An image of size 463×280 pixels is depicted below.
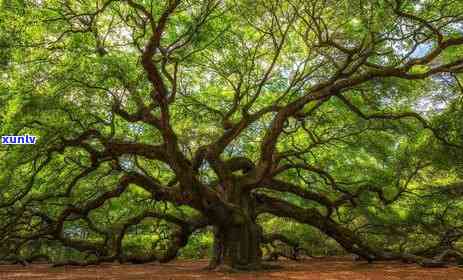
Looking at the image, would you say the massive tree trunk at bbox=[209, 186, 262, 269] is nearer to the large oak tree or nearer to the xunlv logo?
the large oak tree

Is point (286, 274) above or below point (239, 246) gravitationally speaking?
below

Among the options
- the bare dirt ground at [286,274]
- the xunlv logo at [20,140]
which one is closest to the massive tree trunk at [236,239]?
the bare dirt ground at [286,274]

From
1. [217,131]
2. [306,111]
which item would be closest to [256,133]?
[217,131]

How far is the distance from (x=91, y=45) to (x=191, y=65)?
333 centimetres

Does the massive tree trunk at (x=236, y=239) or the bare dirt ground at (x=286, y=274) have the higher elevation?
the massive tree trunk at (x=236, y=239)

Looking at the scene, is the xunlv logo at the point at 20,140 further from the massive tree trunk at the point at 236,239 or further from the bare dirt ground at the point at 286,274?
the massive tree trunk at the point at 236,239

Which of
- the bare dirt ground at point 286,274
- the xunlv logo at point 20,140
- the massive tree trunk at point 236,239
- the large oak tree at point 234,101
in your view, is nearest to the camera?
the large oak tree at point 234,101

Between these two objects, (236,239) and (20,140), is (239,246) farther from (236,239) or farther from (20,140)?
(20,140)

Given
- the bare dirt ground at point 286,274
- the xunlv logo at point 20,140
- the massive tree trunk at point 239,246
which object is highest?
the xunlv logo at point 20,140

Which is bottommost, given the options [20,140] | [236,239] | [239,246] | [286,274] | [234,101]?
[286,274]

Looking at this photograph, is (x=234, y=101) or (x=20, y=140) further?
(x=234, y=101)

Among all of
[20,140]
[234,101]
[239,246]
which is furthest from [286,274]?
[20,140]

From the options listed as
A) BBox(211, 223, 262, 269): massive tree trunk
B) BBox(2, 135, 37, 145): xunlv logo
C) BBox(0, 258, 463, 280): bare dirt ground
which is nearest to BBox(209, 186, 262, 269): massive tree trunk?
BBox(211, 223, 262, 269): massive tree trunk

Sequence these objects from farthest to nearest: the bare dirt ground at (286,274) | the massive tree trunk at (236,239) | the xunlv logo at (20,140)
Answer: the massive tree trunk at (236,239) → the xunlv logo at (20,140) → the bare dirt ground at (286,274)
